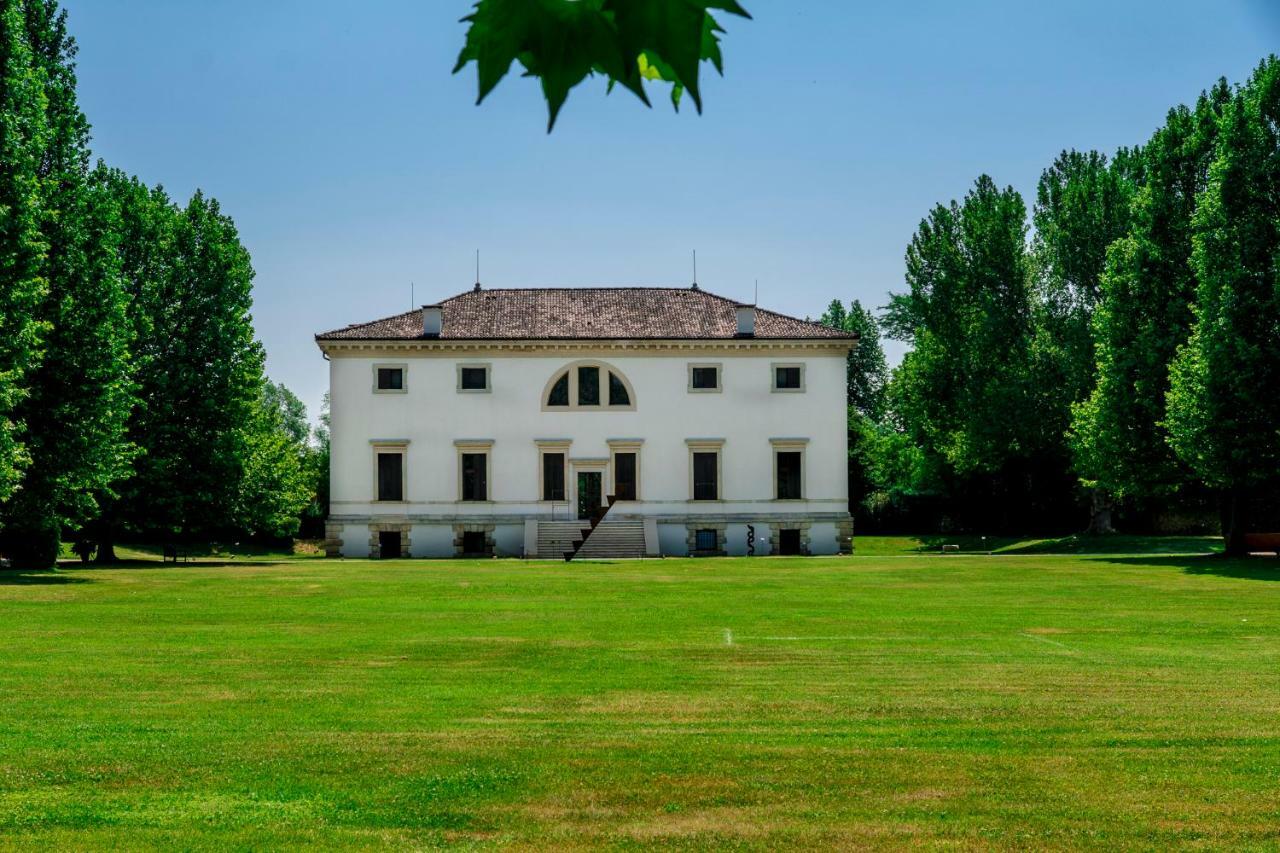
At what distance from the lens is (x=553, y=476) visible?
5853 centimetres

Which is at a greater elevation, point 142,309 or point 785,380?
point 142,309

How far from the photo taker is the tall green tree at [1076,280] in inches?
2372

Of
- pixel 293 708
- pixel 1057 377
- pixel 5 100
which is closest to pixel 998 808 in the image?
pixel 293 708

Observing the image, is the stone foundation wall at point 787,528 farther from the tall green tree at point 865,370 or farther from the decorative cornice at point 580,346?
the tall green tree at point 865,370

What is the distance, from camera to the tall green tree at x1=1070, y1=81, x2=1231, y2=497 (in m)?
46.6

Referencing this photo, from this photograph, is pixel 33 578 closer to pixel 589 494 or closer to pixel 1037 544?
pixel 589 494

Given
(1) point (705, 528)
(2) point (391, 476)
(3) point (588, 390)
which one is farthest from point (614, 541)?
(2) point (391, 476)

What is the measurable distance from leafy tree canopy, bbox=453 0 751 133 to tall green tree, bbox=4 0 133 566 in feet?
122

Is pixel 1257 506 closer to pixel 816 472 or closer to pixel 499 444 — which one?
pixel 816 472

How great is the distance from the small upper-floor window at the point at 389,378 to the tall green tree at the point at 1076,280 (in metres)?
29.2

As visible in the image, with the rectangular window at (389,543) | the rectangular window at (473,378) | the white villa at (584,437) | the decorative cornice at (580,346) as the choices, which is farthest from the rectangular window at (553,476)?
the rectangular window at (389,543)

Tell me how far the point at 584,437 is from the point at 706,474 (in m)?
5.65

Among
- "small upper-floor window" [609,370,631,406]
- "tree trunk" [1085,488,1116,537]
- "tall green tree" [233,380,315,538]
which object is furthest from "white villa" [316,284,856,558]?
"tree trunk" [1085,488,1116,537]

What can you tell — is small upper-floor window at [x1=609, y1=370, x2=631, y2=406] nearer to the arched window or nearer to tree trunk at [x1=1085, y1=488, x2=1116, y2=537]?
the arched window
